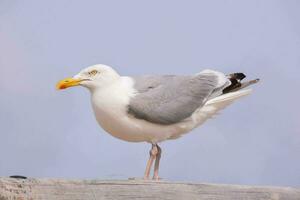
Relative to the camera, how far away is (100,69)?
364 centimetres

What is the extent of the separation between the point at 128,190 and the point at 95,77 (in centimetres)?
103

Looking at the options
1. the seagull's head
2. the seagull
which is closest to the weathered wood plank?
the seagull

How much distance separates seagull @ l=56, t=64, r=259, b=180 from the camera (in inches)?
140

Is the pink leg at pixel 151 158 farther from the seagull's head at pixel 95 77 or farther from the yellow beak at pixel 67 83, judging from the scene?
the yellow beak at pixel 67 83

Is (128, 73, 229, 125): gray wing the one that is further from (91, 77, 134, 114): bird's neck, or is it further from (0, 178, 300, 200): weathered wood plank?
(0, 178, 300, 200): weathered wood plank

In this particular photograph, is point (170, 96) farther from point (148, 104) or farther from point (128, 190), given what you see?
point (128, 190)

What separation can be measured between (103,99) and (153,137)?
357 mm

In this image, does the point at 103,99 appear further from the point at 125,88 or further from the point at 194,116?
the point at 194,116

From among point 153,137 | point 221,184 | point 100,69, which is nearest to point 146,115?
point 153,137

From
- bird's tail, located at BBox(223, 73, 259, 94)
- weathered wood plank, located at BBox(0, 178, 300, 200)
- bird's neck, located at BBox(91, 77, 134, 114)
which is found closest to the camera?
weathered wood plank, located at BBox(0, 178, 300, 200)

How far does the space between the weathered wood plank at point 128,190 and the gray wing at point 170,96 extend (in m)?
0.70

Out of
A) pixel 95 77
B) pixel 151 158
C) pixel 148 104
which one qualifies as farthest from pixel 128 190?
pixel 95 77

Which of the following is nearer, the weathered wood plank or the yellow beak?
the weathered wood plank

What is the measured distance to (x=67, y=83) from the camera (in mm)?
3609
